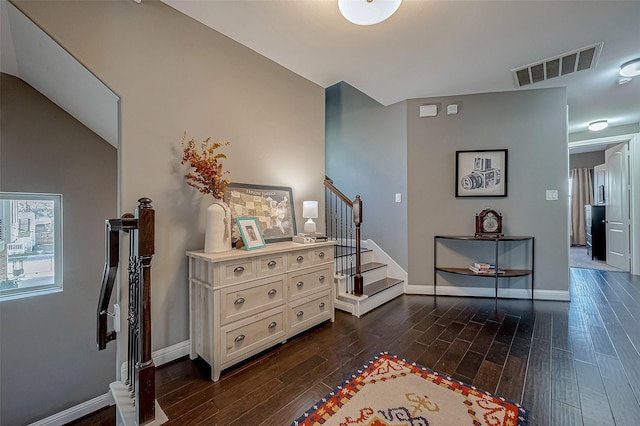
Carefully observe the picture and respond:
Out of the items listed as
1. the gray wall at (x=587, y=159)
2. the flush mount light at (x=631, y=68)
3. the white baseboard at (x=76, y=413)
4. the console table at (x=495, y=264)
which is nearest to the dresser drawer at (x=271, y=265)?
the white baseboard at (x=76, y=413)

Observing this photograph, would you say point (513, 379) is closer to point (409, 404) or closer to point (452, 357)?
point (452, 357)

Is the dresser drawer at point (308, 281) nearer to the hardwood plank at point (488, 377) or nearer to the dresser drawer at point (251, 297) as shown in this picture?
the dresser drawer at point (251, 297)

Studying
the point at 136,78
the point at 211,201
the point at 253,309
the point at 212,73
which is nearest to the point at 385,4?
the point at 212,73

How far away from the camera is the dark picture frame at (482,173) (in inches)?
133

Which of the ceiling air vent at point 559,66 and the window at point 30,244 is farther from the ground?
the ceiling air vent at point 559,66

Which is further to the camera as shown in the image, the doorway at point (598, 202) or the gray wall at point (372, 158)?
the doorway at point (598, 202)

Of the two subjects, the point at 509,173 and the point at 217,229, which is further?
the point at 509,173

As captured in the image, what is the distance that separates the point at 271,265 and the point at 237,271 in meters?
0.30

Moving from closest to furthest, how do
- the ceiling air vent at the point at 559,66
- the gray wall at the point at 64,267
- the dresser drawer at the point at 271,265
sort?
the dresser drawer at the point at 271,265 < the ceiling air vent at the point at 559,66 < the gray wall at the point at 64,267

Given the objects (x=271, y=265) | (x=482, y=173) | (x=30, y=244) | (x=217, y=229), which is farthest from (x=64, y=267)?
(x=482, y=173)

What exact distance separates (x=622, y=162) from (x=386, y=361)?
19.0 feet

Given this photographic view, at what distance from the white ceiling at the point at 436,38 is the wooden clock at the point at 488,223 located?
1555mm

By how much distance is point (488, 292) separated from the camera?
3.40 meters

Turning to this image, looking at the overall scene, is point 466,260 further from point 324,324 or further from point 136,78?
point 136,78
